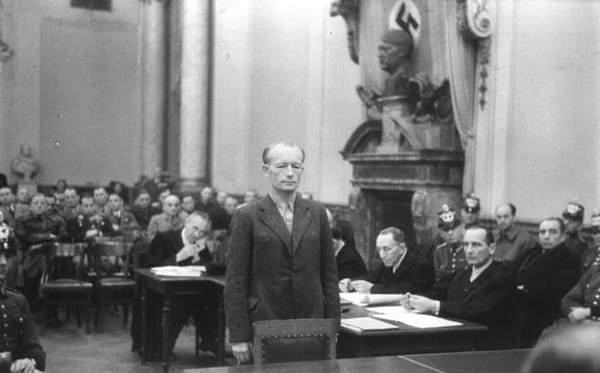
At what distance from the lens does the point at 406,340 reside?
4.57 meters

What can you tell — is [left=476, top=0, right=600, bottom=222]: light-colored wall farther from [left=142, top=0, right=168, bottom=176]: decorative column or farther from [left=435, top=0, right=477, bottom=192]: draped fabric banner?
[left=142, top=0, right=168, bottom=176]: decorative column

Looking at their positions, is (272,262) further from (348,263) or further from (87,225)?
(87,225)

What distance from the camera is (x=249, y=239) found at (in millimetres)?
4023

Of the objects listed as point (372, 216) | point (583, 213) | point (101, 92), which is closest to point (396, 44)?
point (372, 216)

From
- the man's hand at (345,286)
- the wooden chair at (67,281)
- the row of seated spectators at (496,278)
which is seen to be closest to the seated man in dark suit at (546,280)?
the row of seated spectators at (496,278)

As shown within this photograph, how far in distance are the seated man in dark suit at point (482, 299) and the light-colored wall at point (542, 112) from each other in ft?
8.05

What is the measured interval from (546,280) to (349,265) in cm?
150

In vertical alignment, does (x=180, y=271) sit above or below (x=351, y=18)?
below

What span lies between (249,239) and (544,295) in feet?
10.0

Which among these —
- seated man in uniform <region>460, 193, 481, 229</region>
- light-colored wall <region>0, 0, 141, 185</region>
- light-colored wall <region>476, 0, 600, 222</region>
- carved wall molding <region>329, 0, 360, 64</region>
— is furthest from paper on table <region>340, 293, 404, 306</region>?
light-colored wall <region>0, 0, 141, 185</region>

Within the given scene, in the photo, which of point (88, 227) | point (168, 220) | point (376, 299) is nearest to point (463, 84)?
point (376, 299)

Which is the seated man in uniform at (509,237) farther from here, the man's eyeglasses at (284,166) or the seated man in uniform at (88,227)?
the seated man in uniform at (88,227)

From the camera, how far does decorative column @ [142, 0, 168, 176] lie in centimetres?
1917

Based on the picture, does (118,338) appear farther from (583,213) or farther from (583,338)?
(583,338)
